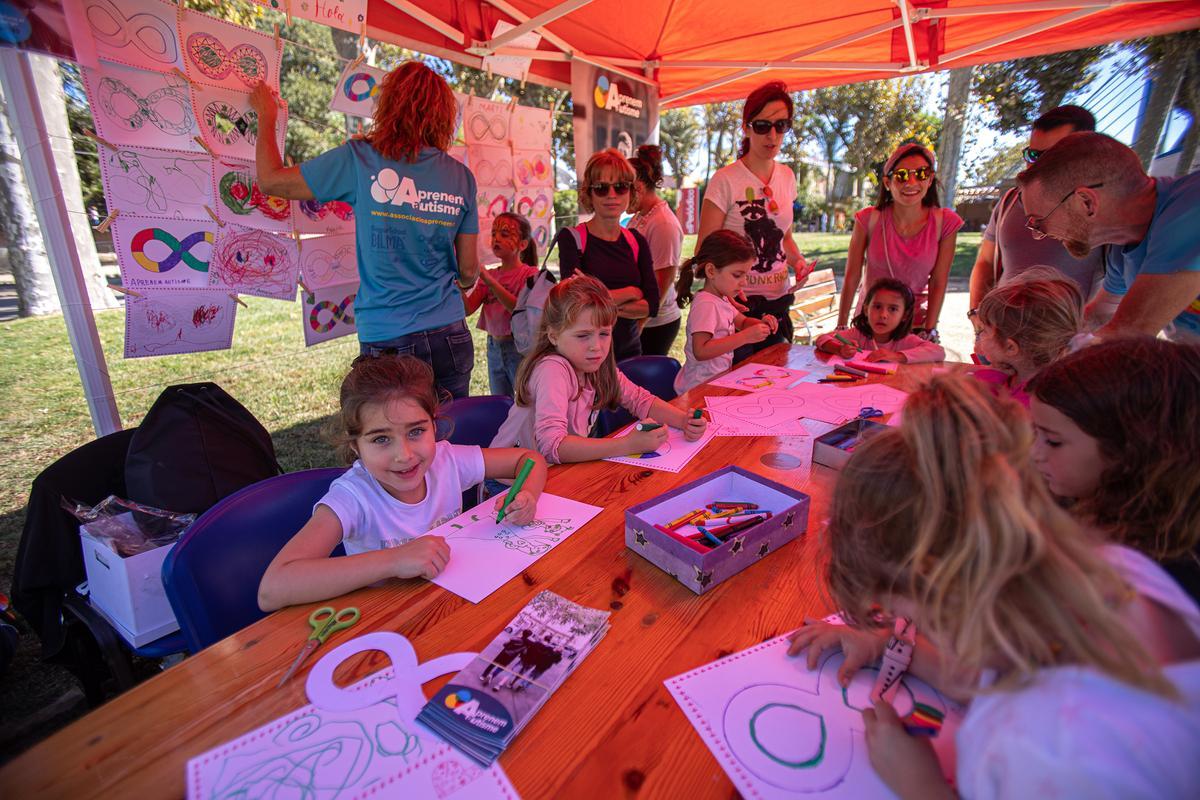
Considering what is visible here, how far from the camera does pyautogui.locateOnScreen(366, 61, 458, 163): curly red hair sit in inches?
76.2

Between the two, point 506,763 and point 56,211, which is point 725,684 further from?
point 56,211

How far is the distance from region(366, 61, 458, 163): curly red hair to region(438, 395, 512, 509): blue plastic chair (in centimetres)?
91

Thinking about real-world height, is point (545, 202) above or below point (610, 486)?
above

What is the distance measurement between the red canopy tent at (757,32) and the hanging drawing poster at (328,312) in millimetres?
1198

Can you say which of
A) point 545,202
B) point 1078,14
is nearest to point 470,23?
point 545,202

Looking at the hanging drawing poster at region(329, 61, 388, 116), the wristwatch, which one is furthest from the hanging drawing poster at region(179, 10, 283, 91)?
the wristwatch

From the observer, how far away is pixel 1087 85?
602 centimetres

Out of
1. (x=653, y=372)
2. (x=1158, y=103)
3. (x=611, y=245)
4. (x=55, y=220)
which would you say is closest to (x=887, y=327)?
(x=653, y=372)

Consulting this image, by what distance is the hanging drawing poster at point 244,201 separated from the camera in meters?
2.09

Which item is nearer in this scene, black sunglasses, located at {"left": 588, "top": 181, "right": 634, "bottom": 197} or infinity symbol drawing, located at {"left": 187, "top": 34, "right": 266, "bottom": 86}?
infinity symbol drawing, located at {"left": 187, "top": 34, "right": 266, "bottom": 86}

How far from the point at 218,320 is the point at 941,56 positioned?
499 centimetres

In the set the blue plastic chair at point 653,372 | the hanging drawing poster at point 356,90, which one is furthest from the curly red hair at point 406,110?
the blue plastic chair at point 653,372

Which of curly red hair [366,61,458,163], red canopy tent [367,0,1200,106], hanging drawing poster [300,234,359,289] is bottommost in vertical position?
hanging drawing poster [300,234,359,289]

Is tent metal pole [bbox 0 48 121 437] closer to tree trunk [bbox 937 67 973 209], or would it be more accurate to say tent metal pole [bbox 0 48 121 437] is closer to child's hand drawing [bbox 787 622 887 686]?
child's hand drawing [bbox 787 622 887 686]
